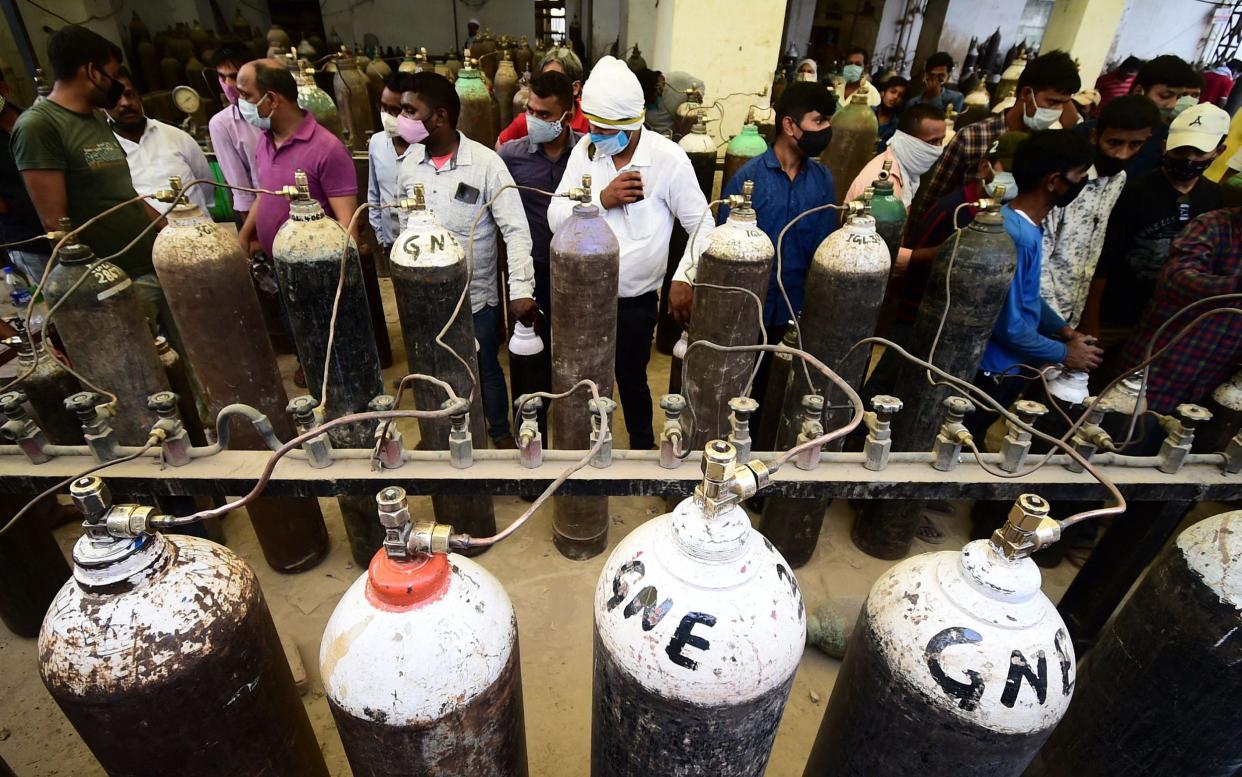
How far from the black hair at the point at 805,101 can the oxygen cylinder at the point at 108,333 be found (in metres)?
2.48

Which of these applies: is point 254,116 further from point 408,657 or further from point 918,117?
point 918,117

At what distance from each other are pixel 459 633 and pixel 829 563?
78.8 inches

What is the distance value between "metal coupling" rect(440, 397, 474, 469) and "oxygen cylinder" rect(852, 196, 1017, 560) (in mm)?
1579

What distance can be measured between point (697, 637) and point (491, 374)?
2.13m

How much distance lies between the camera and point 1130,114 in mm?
2529

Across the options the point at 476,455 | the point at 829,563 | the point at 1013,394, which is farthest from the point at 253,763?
the point at 1013,394

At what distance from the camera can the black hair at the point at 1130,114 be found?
2.51 m

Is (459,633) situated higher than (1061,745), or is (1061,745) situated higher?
(459,633)

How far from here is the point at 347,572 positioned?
2.46 meters

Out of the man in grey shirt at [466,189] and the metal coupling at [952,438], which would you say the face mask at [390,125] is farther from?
the metal coupling at [952,438]

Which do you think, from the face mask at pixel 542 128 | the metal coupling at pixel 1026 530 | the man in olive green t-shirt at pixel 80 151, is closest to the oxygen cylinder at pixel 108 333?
the man in olive green t-shirt at pixel 80 151

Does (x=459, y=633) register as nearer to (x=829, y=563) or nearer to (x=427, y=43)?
(x=829, y=563)

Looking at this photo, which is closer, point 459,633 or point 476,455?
point 459,633

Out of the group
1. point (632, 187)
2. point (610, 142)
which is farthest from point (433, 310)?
point (610, 142)
